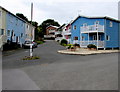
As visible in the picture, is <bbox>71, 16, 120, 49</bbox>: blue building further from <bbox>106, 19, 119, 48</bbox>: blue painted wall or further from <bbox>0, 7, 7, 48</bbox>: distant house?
<bbox>0, 7, 7, 48</bbox>: distant house

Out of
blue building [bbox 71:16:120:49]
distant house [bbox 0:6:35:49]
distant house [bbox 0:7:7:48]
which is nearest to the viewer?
distant house [bbox 0:7:7:48]

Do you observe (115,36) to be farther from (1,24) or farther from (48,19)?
(48,19)

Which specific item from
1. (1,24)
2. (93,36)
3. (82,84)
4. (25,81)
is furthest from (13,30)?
(82,84)

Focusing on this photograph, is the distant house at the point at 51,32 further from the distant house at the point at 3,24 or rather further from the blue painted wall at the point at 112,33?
the distant house at the point at 3,24

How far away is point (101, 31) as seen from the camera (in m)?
20.9

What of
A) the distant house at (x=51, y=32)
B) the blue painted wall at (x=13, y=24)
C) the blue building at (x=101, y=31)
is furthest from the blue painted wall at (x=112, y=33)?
the distant house at (x=51, y=32)

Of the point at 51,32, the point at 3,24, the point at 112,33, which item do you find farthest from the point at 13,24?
the point at 51,32

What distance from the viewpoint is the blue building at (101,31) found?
2105cm

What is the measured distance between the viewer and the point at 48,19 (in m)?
99.8

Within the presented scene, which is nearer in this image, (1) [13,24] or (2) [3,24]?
(2) [3,24]

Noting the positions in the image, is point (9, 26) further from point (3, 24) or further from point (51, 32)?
point (51, 32)

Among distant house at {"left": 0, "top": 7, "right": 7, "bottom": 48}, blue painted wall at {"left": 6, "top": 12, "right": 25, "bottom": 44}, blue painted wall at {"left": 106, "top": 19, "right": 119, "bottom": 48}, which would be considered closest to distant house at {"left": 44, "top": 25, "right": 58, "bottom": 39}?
blue painted wall at {"left": 6, "top": 12, "right": 25, "bottom": 44}

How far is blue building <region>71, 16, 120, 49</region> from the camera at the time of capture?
829 inches

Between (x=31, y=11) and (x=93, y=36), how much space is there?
14842 millimetres
